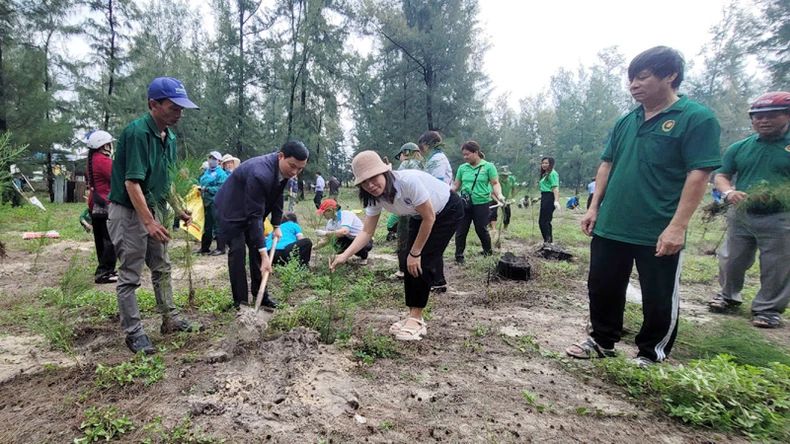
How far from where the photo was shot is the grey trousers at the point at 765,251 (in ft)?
11.0

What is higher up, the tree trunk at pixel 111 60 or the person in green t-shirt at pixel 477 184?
the tree trunk at pixel 111 60

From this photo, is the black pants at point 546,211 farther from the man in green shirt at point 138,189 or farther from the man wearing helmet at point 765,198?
the man in green shirt at point 138,189

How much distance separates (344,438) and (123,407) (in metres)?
1.15

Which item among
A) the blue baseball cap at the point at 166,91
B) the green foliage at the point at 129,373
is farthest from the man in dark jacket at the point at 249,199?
the green foliage at the point at 129,373

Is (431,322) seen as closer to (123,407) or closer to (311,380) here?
(311,380)

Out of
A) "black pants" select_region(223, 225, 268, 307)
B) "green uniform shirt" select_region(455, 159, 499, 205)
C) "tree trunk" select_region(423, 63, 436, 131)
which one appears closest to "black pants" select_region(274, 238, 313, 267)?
"black pants" select_region(223, 225, 268, 307)

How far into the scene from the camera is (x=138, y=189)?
2521 millimetres

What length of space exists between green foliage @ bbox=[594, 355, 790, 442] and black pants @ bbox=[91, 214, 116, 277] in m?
5.31

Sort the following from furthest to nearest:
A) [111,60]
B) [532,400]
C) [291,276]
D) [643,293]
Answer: [111,60] → [291,276] → [643,293] → [532,400]

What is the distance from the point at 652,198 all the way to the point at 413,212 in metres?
1.50

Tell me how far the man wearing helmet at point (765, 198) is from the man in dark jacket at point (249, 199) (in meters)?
3.88

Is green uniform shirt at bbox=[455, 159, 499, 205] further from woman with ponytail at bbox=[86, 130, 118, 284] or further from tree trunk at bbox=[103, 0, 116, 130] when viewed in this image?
tree trunk at bbox=[103, 0, 116, 130]

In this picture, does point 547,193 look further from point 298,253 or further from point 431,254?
point 431,254

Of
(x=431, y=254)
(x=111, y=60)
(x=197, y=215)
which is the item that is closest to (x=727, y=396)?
(x=431, y=254)
